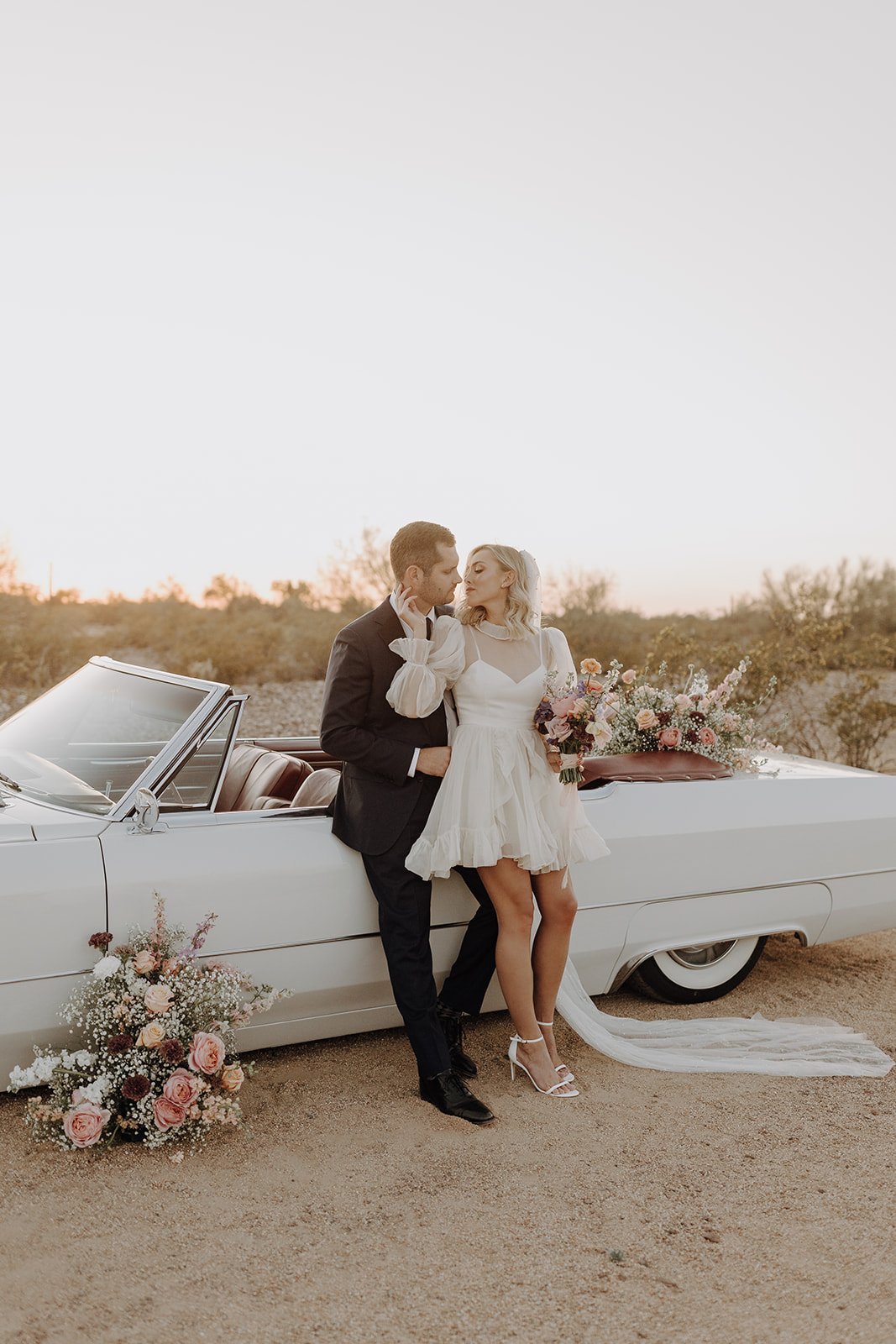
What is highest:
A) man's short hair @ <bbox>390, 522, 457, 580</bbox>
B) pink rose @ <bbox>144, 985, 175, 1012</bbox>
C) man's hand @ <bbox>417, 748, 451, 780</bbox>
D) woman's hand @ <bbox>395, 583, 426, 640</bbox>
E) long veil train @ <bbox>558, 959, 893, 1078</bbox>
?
man's short hair @ <bbox>390, 522, 457, 580</bbox>

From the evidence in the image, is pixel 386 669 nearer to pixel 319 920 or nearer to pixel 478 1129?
pixel 319 920

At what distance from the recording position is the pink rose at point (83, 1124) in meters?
2.89

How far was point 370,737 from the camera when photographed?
10.8ft

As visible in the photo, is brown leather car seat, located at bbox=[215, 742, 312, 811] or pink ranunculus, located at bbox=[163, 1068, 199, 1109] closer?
pink ranunculus, located at bbox=[163, 1068, 199, 1109]

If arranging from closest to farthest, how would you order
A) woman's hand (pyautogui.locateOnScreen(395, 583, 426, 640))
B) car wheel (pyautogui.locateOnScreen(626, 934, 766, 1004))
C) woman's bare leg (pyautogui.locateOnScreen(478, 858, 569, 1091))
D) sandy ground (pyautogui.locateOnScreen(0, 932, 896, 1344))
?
Answer: sandy ground (pyautogui.locateOnScreen(0, 932, 896, 1344)), woman's hand (pyautogui.locateOnScreen(395, 583, 426, 640)), woman's bare leg (pyautogui.locateOnScreen(478, 858, 569, 1091)), car wheel (pyautogui.locateOnScreen(626, 934, 766, 1004))

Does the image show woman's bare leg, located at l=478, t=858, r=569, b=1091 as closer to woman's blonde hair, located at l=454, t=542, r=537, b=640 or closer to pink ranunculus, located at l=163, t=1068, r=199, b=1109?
woman's blonde hair, located at l=454, t=542, r=537, b=640

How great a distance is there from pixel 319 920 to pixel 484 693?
91 cm

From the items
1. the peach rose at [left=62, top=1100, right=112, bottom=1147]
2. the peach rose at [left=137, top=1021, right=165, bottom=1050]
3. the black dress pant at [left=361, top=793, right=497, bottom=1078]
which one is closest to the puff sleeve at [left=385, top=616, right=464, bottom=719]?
the black dress pant at [left=361, top=793, right=497, bottom=1078]

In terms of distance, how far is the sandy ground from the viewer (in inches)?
90.7

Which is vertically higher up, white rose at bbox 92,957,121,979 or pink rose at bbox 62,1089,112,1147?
white rose at bbox 92,957,121,979

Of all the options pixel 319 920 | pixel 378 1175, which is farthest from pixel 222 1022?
pixel 378 1175

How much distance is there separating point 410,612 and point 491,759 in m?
0.56

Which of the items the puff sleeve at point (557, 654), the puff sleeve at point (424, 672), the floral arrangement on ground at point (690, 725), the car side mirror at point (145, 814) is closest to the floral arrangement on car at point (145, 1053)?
the car side mirror at point (145, 814)

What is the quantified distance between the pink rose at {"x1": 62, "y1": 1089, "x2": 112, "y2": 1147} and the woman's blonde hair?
6.12 ft
